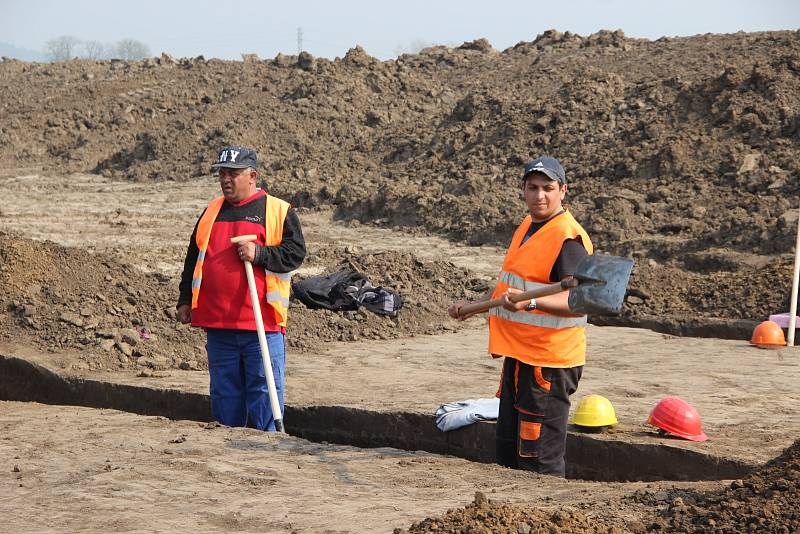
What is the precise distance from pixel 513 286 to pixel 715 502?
1402 millimetres

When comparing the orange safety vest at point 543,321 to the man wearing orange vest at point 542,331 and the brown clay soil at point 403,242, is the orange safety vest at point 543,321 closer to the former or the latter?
the man wearing orange vest at point 542,331

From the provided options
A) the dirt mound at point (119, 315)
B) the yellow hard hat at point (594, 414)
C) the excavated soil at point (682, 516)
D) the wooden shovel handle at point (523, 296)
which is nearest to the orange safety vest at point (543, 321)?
the wooden shovel handle at point (523, 296)

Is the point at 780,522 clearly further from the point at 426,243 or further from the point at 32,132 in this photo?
the point at 32,132

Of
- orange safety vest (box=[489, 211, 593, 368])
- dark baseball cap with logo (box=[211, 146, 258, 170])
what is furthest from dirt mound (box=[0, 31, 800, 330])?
orange safety vest (box=[489, 211, 593, 368])

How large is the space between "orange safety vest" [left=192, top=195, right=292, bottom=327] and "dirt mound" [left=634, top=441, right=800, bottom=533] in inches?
107

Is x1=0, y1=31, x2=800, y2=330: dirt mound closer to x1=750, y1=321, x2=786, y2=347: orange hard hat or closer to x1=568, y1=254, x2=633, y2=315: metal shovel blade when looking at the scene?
x1=750, y1=321, x2=786, y2=347: orange hard hat

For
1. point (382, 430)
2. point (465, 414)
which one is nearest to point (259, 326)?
point (465, 414)

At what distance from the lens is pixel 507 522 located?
13.4ft

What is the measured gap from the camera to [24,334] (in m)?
9.63

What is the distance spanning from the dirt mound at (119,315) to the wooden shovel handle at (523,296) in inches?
184

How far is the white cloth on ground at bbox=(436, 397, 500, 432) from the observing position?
268 inches

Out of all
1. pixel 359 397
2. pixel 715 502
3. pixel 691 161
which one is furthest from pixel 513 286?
pixel 691 161

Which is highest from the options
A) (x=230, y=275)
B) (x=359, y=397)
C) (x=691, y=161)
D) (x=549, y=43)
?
(x=549, y=43)

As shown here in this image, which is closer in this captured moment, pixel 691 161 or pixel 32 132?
pixel 691 161
